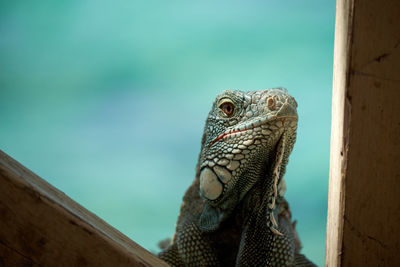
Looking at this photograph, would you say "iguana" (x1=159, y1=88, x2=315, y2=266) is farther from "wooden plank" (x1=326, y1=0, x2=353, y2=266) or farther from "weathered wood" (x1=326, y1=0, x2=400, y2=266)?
"weathered wood" (x1=326, y1=0, x2=400, y2=266)

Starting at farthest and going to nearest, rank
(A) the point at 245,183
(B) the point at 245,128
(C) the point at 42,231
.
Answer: (A) the point at 245,183 → (B) the point at 245,128 → (C) the point at 42,231

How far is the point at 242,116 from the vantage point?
245cm

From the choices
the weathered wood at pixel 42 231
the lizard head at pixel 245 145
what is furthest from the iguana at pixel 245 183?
the weathered wood at pixel 42 231

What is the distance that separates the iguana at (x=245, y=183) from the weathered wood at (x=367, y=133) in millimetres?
750

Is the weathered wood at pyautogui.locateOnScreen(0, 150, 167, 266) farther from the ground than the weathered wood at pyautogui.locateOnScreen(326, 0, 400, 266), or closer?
closer

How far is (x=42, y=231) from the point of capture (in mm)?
1224

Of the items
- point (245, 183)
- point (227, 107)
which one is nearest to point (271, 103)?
point (227, 107)

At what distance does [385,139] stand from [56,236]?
124 centimetres

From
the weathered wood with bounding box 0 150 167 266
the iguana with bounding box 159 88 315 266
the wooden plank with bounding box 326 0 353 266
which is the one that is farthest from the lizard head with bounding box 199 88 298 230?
the weathered wood with bounding box 0 150 167 266

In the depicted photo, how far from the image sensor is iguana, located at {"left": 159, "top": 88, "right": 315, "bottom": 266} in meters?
2.33

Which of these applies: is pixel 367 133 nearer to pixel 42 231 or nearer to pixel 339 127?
pixel 339 127

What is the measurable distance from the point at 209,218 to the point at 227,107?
2.67ft

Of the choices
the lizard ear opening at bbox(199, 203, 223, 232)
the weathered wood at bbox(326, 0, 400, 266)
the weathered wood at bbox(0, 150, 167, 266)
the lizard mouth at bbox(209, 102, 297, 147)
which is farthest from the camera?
the lizard ear opening at bbox(199, 203, 223, 232)

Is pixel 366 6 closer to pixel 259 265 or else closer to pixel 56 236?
pixel 56 236
